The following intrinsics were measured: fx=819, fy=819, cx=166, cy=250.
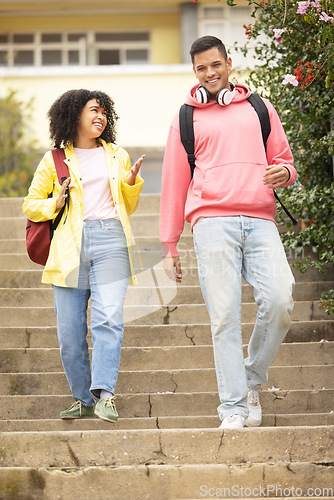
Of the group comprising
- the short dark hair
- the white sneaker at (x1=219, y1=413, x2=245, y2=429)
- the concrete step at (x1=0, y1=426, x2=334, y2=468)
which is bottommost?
the concrete step at (x1=0, y1=426, x2=334, y2=468)

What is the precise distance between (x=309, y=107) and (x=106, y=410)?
294 centimetres

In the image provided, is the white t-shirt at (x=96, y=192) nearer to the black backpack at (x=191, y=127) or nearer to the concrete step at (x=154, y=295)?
the black backpack at (x=191, y=127)

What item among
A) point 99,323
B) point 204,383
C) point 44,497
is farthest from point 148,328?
point 44,497

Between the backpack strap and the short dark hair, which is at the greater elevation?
the short dark hair

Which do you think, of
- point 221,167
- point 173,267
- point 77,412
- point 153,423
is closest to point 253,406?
point 153,423

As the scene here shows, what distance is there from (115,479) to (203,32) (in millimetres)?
13665

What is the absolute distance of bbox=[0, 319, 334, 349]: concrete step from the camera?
18.2 feet

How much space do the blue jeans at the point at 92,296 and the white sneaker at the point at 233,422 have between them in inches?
29.7

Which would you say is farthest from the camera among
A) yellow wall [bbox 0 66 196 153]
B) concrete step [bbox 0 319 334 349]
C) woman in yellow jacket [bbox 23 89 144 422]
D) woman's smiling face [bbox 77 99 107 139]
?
yellow wall [bbox 0 66 196 153]

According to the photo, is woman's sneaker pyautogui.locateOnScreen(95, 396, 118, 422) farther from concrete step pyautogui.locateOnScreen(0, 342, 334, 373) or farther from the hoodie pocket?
the hoodie pocket

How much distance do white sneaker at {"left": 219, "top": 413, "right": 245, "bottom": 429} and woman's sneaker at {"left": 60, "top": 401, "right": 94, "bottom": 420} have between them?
36.4 inches

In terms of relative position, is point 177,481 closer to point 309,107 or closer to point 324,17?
point 324,17

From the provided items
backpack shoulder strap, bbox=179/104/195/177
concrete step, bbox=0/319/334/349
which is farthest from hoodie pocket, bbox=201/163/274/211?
concrete step, bbox=0/319/334/349

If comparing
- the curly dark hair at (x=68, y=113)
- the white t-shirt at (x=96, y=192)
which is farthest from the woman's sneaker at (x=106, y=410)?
the curly dark hair at (x=68, y=113)
